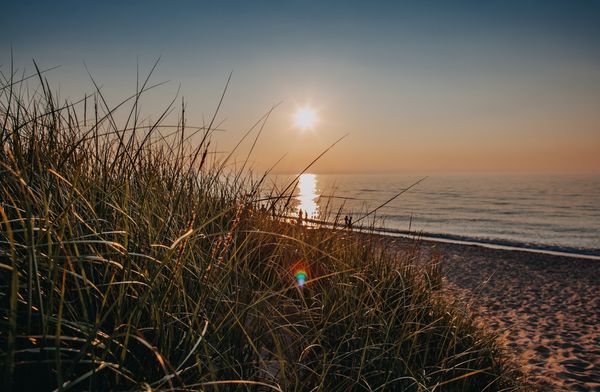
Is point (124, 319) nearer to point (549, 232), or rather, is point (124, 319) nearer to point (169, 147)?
point (169, 147)

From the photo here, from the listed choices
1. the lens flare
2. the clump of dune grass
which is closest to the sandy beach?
the lens flare

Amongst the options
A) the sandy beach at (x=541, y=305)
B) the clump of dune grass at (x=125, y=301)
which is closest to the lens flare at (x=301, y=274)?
the clump of dune grass at (x=125, y=301)

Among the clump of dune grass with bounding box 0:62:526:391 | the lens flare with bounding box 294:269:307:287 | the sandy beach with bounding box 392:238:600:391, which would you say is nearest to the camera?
the clump of dune grass with bounding box 0:62:526:391

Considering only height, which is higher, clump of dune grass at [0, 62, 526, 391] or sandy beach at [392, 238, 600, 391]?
clump of dune grass at [0, 62, 526, 391]

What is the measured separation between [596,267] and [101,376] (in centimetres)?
1550

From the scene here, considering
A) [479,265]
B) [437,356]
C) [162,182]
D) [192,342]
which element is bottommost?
[479,265]

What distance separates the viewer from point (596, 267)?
1295 cm

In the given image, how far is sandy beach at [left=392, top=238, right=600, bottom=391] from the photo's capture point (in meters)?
4.98

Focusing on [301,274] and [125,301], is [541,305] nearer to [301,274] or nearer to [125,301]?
[301,274]

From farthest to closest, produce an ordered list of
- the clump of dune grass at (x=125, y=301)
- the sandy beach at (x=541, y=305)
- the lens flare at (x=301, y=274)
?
the sandy beach at (x=541, y=305)
the lens flare at (x=301, y=274)
the clump of dune grass at (x=125, y=301)

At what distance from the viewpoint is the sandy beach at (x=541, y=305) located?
4984mm

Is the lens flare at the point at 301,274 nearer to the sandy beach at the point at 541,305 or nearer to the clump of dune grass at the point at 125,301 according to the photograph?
the clump of dune grass at the point at 125,301

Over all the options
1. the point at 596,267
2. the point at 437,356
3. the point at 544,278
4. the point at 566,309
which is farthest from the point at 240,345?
the point at 596,267

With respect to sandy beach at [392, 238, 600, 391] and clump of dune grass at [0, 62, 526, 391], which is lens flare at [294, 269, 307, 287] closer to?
clump of dune grass at [0, 62, 526, 391]
